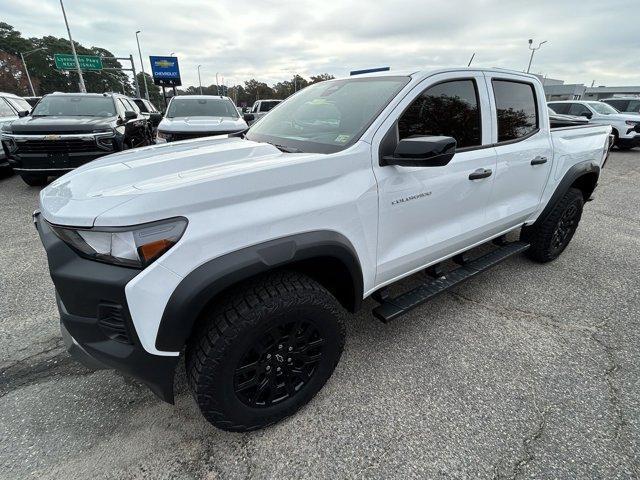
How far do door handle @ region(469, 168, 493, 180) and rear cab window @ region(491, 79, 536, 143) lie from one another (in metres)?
0.35

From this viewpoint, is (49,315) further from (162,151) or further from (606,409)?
(606,409)

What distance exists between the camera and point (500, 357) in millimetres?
2395

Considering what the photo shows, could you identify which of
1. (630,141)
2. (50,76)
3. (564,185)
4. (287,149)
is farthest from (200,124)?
(50,76)

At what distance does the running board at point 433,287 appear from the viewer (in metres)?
2.22

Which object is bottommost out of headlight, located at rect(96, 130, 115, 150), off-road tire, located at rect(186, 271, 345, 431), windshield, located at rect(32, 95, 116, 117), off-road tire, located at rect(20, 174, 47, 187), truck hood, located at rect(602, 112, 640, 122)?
off-road tire, located at rect(20, 174, 47, 187)

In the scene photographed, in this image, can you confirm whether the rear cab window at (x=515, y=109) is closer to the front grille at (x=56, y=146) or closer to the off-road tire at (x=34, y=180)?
the front grille at (x=56, y=146)

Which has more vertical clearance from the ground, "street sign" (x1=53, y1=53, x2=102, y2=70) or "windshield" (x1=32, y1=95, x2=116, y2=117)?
"street sign" (x1=53, y1=53, x2=102, y2=70)

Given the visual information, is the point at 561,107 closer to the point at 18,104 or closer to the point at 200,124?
the point at 200,124

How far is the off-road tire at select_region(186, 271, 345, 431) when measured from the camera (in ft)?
4.96

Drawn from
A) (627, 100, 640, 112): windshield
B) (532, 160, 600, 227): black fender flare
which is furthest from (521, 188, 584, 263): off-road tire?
(627, 100, 640, 112): windshield

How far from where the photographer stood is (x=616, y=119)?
1275cm

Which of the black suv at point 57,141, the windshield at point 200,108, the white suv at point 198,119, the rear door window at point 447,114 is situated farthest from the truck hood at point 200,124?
the rear door window at point 447,114

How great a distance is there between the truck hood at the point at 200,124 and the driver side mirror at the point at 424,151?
17.3ft

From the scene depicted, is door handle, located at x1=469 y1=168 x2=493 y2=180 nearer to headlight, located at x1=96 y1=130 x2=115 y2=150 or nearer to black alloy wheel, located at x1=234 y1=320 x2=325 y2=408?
black alloy wheel, located at x1=234 y1=320 x2=325 y2=408
